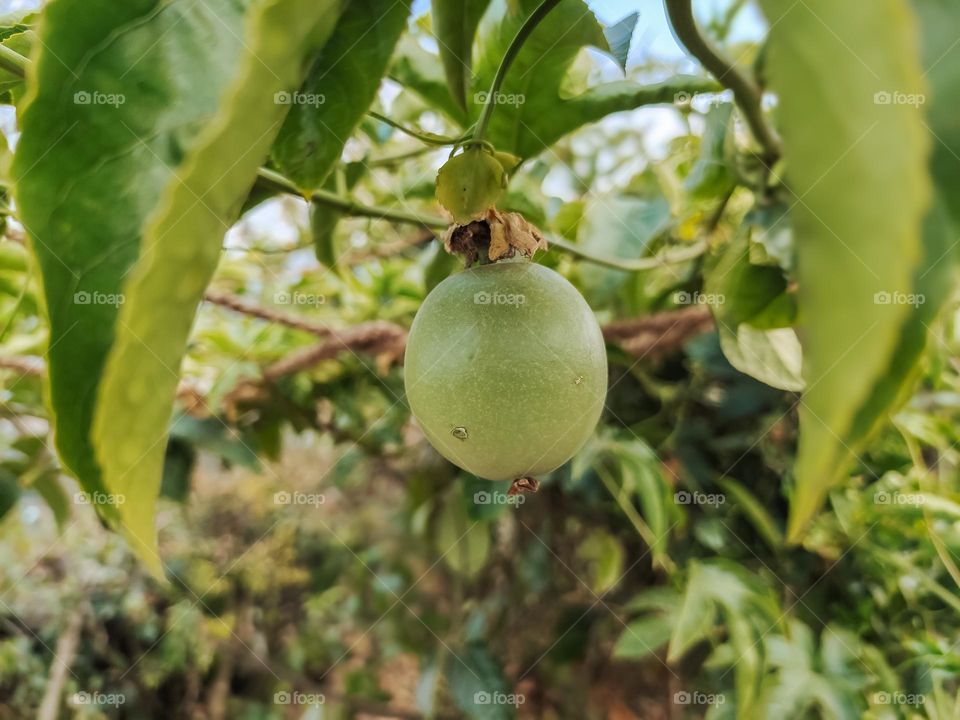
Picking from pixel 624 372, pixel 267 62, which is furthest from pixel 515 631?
pixel 267 62

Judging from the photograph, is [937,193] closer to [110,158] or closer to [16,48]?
[110,158]

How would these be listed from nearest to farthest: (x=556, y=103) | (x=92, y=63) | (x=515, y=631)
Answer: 1. (x=92, y=63)
2. (x=556, y=103)
3. (x=515, y=631)

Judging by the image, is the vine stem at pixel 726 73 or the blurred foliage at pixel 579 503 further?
the blurred foliage at pixel 579 503

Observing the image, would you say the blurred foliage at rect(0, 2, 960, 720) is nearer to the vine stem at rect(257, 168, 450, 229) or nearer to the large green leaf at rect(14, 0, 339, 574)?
the vine stem at rect(257, 168, 450, 229)

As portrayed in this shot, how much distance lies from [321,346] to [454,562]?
12.8 inches

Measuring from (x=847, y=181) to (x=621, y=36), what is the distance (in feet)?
1.33

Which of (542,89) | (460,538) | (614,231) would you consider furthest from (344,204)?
(460,538)

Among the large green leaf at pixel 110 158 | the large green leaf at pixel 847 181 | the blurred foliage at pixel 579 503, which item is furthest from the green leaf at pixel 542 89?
the large green leaf at pixel 847 181

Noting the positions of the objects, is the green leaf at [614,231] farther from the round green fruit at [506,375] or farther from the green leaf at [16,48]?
the green leaf at [16,48]

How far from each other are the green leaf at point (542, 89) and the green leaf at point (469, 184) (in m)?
0.14

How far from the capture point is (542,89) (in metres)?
0.52

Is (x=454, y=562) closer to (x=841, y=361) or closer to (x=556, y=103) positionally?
(x=556, y=103)

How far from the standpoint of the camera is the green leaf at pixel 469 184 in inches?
14.9

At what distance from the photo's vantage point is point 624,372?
843 millimetres
